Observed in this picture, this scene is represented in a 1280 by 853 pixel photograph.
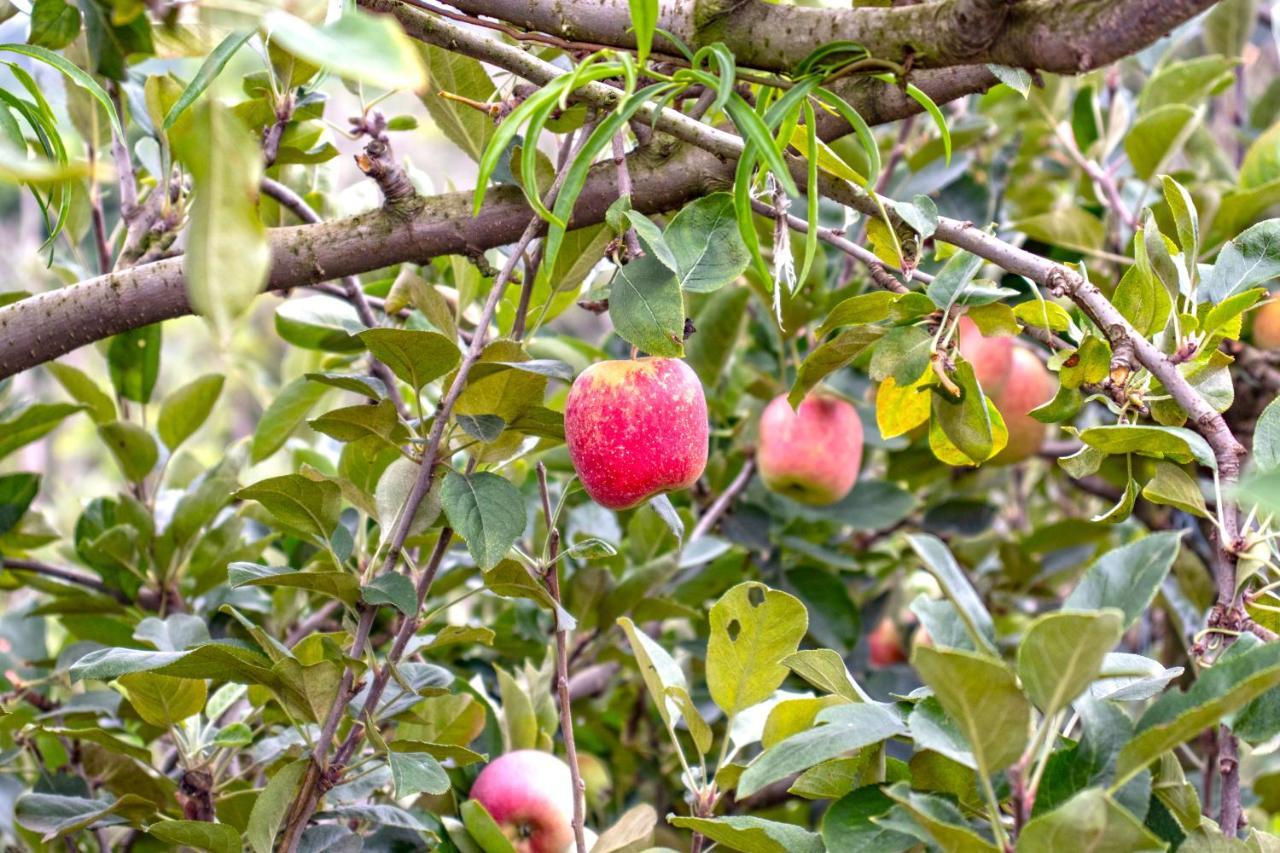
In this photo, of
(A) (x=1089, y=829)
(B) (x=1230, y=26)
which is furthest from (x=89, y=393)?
(B) (x=1230, y=26)

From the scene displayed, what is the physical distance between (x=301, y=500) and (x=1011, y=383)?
2.99 feet

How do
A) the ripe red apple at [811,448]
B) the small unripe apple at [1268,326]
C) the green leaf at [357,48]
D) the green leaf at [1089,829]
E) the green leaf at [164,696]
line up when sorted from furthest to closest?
the small unripe apple at [1268,326]
the ripe red apple at [811,448]
the green leaf at [164,696]
the green leaf at [1089,829]
the green leaf at [357,48]

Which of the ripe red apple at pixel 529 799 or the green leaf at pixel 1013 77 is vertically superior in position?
the green leaf at pixel 1013 77

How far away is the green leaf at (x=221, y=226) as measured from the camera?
317 mm

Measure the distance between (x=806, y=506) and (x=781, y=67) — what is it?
0.71 meters

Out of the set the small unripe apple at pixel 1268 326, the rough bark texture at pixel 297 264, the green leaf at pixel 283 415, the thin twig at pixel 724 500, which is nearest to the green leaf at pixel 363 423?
the rough bark texture at pixel 297 264

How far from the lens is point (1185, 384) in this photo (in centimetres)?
61

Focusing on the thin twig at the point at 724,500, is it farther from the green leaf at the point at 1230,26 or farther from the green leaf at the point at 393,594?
the green leaf at the point at 1230,26

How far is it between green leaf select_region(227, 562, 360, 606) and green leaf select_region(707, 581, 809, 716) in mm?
211

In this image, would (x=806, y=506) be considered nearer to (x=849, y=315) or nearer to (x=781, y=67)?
(x=849, y=315)

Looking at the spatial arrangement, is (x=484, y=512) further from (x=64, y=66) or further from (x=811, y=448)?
(x=811, y=448)

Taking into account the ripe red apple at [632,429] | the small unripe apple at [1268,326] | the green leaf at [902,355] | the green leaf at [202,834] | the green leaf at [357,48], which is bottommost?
the green leaf at [202,834]

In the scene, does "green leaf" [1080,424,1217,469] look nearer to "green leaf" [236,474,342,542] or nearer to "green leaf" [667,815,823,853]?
"green leaf" [667,815,823,853]

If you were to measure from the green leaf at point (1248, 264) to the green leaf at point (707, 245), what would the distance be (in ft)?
0.92
